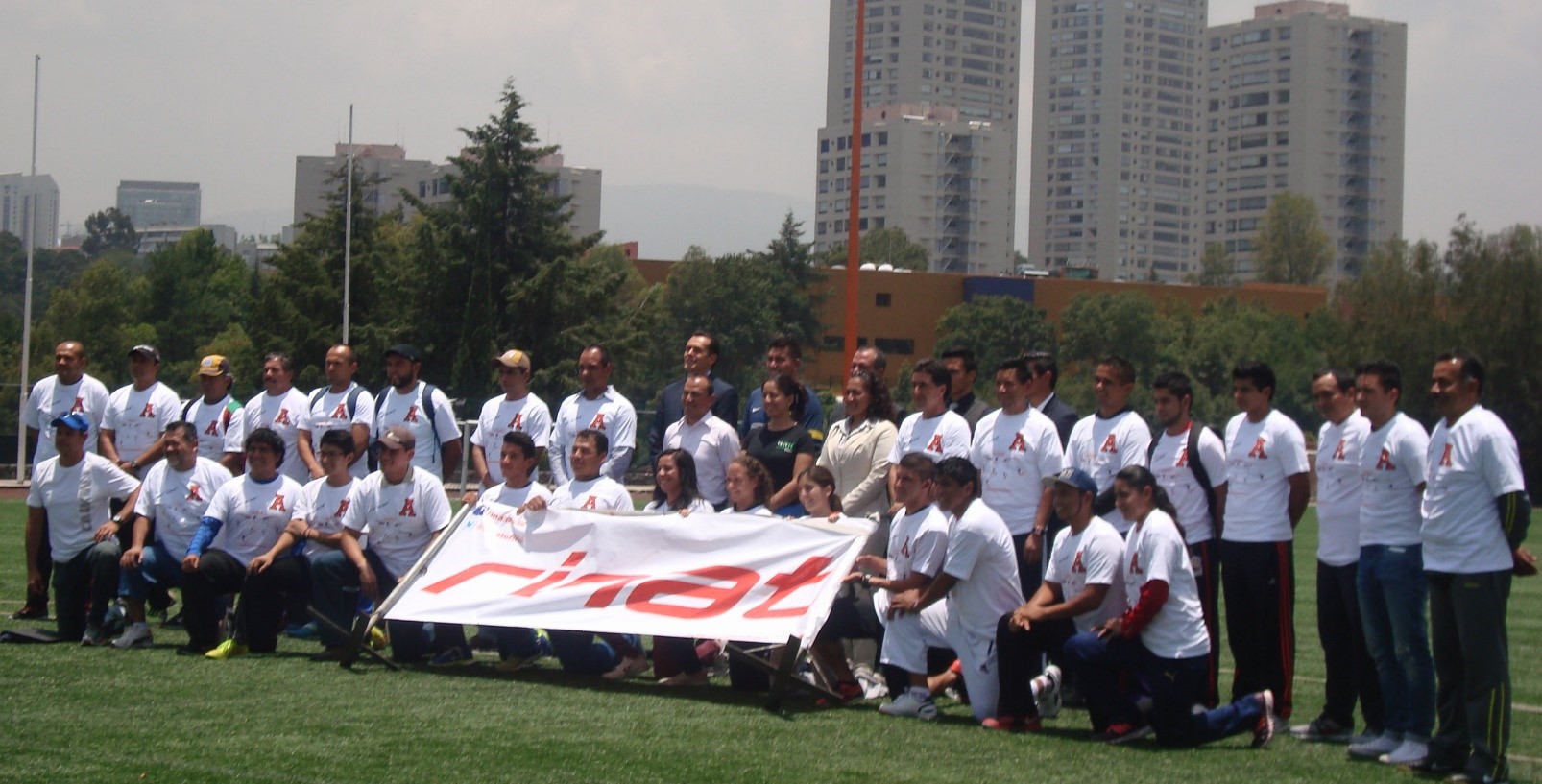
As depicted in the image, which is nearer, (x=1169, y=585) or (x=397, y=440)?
(x=1169, y=585)

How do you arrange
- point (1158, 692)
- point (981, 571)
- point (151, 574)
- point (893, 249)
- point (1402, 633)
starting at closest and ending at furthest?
point (1402, 633), point (1158, 692), point (981, 571), point (151, 574), point (893, 249)

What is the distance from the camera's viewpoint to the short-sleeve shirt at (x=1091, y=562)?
7.60 meters

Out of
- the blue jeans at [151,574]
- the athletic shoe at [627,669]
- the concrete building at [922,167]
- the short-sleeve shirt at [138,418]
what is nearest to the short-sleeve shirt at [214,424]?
the short-sleeve shirt at [138,418]

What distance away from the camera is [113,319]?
5934 centimetres

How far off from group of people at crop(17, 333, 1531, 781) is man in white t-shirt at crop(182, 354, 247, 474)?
0.02 m

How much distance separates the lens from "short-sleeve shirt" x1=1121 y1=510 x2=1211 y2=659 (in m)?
7.38

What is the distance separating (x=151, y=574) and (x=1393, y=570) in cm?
727

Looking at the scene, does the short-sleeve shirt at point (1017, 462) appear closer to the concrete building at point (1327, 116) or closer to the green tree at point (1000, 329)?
the green tree at point (1000, 329)

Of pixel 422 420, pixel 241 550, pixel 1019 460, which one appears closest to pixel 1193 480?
pixel 1019 460

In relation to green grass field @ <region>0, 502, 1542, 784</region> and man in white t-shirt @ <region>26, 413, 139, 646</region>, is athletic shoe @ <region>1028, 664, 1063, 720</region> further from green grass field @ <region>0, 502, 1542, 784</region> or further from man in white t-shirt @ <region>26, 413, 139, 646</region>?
man in white t-shirt @ <region>26, 413, 139, 646</region>

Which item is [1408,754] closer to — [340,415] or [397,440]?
[397,440]

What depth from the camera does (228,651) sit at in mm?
9234

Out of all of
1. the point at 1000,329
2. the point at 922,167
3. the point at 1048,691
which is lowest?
the point at 1048,691

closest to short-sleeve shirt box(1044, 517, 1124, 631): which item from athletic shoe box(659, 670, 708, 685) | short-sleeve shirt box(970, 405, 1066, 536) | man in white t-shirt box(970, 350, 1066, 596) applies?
man in white t-shirt box(970, 350, 1066, 596)
